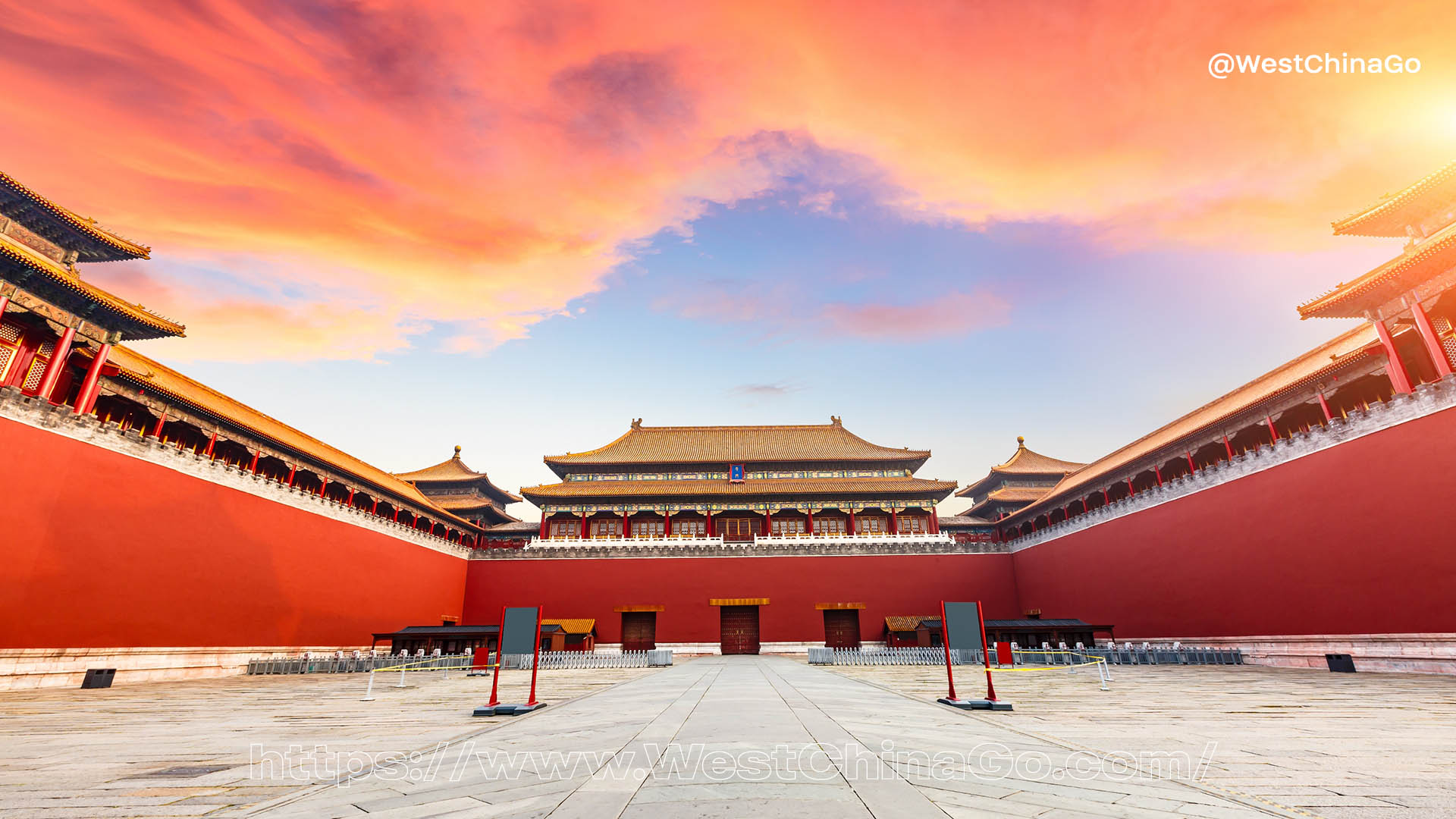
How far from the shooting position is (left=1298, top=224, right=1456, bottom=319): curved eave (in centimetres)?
1249

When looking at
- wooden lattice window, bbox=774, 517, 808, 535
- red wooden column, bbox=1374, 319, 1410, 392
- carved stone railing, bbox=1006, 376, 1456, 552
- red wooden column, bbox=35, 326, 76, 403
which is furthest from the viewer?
wooden lattice window, bbox=774, 517, 808, 535

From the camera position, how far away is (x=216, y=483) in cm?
1622

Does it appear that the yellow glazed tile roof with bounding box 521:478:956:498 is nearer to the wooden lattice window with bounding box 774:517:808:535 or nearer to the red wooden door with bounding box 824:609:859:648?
the wooden lattice window with bounding box 774:517:808:535

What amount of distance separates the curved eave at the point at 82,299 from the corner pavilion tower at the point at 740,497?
1502cm

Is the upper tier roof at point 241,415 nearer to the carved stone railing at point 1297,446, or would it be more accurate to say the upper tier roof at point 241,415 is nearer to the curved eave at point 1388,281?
the carved stone railing at point 1297,446

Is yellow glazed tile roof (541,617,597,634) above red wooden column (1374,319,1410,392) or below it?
below

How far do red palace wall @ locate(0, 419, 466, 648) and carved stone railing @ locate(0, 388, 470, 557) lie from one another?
0.60 feet

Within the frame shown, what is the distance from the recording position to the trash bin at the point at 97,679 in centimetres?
1218

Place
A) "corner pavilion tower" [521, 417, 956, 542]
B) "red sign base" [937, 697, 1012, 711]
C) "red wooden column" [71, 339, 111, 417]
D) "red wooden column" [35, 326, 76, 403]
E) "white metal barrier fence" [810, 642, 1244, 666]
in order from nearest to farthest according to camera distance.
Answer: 1. "red sign base" [937, 697, 1012, 711]
2. "red wooden column" [35, 326, 76, 403]
3. "red wooden column" [71, 339, 111, 417]
4. "white metal barrier fence" [810, 642, 1244, 666]
5. "corner pavilion tower" [521, 417, 956, 542]

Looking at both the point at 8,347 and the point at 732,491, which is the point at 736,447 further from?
the point at 8,347

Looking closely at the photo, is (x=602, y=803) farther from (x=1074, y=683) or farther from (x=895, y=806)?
(x=1074, y=683)

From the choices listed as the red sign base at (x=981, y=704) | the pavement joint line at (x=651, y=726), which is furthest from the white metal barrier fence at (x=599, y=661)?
the red sign base at (x=981, y=704)

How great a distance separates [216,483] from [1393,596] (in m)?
28.4

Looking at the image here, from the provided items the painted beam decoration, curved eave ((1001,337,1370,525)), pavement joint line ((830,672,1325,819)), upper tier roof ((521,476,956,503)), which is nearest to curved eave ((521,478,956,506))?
upper tier roof ((521,476,956,503))
